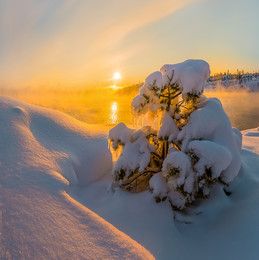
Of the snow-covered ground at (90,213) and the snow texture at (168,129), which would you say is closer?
the snow-covered ground at (90,213)

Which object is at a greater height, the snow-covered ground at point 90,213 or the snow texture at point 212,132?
the snow texture at point 212,132

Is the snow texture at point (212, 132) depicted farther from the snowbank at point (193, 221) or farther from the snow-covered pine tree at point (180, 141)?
the snowbank at point (193, 221)

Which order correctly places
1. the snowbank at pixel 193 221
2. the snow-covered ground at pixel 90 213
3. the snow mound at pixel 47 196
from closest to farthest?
1. the snow mound at pixel 47 196
2. the snow-covered ground at pixel 90 213
3. the snowbank at pixel 193 221

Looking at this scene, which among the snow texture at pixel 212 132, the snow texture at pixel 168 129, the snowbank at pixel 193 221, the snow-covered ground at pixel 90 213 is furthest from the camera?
the snow texture at pixel 168 129

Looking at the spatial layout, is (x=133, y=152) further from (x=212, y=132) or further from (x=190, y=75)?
(x=190, y=75)

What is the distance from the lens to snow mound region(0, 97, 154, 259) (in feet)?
11.4

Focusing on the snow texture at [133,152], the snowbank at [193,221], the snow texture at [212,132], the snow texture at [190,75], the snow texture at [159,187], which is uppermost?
the snow texture at [190,75]

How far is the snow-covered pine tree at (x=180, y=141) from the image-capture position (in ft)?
15.0

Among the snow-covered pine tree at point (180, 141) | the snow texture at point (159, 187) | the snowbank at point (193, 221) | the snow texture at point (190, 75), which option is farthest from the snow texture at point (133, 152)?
the snow texture at point (190, 75)

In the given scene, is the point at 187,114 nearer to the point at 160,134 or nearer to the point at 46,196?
the point at 160,134

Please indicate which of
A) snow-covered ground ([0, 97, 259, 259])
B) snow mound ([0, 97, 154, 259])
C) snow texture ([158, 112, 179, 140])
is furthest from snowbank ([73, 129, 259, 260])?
snow texture ([158, 112, 179, 140])

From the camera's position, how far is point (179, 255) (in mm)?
4613

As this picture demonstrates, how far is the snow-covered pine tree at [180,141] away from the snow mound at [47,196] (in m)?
1.91

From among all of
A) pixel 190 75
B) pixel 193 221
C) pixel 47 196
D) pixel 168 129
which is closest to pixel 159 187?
pixel 193 221
